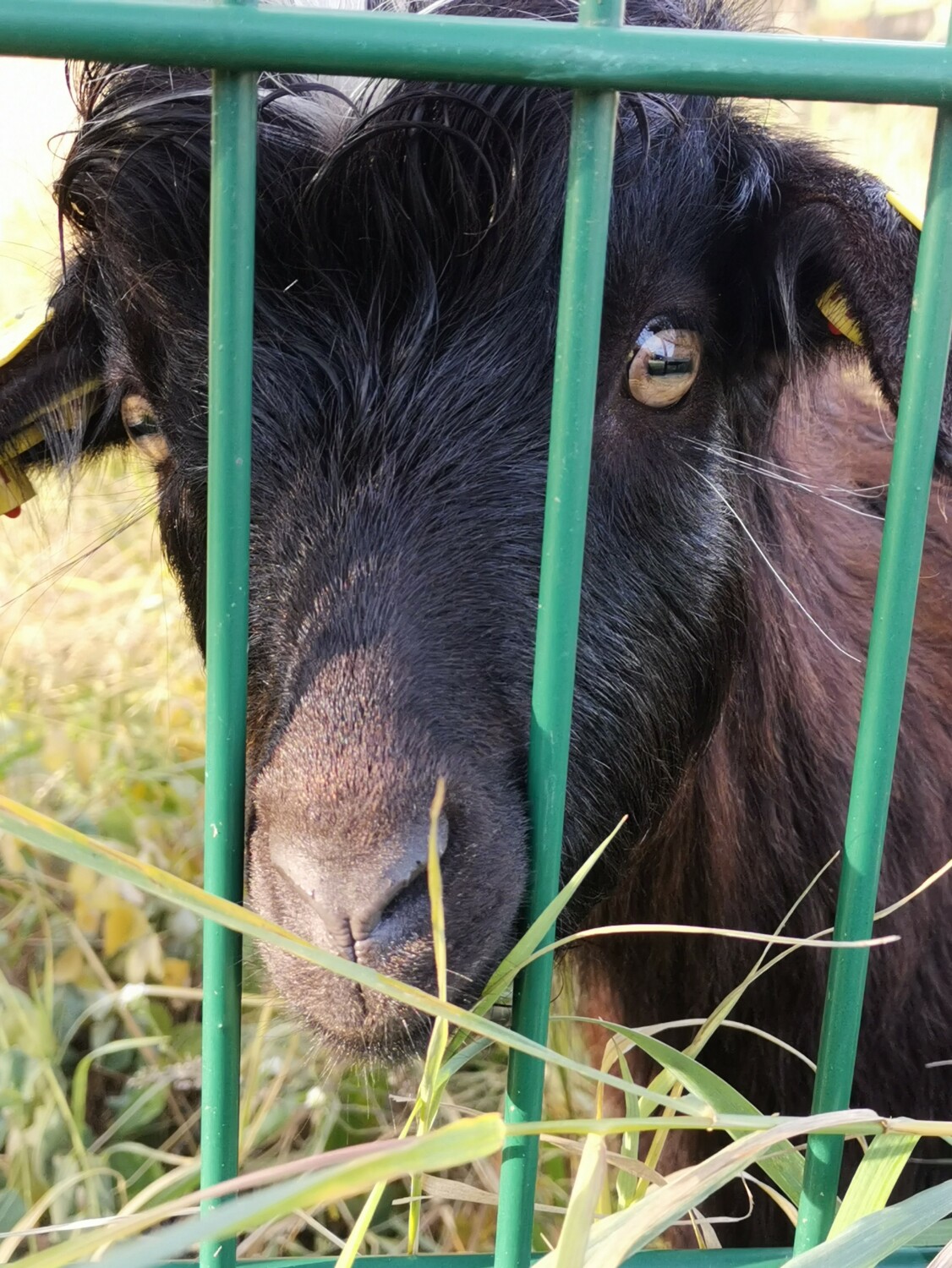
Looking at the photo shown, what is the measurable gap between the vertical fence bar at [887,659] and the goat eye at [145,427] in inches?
50.2

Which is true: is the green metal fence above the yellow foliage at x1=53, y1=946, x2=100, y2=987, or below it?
above

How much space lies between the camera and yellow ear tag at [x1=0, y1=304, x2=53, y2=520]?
6.13 feet

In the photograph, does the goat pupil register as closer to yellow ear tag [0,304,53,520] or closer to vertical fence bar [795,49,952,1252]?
vertical fence bar [795,49,952,1252]

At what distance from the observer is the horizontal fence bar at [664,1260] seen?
1.35 m

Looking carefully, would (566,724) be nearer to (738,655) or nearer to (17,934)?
(738,655)

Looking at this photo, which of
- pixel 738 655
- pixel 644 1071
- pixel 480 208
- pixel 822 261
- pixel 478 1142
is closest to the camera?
pixel 478 1142

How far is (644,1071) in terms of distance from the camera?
246cm

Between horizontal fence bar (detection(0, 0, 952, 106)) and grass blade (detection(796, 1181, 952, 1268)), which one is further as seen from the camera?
grass blade (detection(796, 1181, 952, 1268))

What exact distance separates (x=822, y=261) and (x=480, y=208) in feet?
1.79

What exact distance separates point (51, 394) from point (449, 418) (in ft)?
3.31

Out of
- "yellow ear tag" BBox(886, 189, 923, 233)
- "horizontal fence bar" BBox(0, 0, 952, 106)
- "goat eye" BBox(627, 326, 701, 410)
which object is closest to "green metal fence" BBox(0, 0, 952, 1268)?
"horizontal fence bar" BBox(0, 0, 952, 106)

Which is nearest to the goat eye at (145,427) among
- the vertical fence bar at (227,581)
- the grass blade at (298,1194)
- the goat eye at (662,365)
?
the goat eye at (662,365)

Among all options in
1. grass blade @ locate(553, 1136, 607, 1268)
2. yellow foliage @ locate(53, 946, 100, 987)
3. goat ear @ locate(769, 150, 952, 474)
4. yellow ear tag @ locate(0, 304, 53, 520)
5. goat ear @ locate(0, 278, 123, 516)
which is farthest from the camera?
yellow foliage @ locate(53, 946, 100, 987)

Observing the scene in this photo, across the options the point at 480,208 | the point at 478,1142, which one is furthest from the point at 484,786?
the point at 480,208
